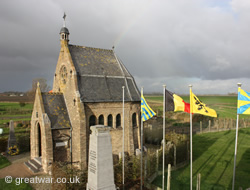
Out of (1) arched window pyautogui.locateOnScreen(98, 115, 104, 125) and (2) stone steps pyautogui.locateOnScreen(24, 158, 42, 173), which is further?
(1) arched window pyautogui.locateOnScreen(98, 115, 104, 125)

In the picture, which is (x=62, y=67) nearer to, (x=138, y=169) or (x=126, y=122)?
(x=126, y=122)

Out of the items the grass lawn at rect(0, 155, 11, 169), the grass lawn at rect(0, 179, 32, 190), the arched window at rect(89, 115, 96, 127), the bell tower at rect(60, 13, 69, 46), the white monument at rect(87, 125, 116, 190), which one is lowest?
the grass lawn at rect(0, 179, 32, 190)

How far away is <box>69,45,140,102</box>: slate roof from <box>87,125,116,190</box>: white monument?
9030mm

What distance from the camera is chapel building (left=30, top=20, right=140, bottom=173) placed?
20.0 metres

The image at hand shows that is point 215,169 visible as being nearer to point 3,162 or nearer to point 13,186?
point 13,186

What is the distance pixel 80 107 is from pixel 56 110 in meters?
3.34

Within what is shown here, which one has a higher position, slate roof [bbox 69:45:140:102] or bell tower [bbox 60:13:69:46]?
bell tower [bbox 60:13:69:46]

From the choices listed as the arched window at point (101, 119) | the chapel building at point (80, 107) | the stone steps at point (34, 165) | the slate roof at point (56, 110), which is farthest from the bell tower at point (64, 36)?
the stone steps at point (34, 165)

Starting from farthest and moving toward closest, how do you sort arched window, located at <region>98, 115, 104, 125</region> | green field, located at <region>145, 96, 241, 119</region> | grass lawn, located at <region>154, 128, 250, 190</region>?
green field, located at <region>145, 96, 241, 119</region>
arched window, located at <region>98, 115, 104, 125</region>
grass lawn, located at <region>154, 128, 250, 190</region>

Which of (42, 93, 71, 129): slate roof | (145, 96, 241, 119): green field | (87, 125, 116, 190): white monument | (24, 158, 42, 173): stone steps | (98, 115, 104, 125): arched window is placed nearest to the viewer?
(87, 125, 116, 190): white monument

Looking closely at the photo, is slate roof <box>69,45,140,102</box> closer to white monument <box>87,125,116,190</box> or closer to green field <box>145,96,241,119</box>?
white monument <box>87,125,116,190</box>

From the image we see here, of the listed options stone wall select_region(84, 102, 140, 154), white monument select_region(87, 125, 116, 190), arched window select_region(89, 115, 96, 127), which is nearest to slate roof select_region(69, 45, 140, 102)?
stone wall select_region(84, 102, 140, 154)

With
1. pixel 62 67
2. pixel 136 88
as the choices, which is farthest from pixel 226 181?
pixel 62 67

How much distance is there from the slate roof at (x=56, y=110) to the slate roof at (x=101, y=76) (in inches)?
127
